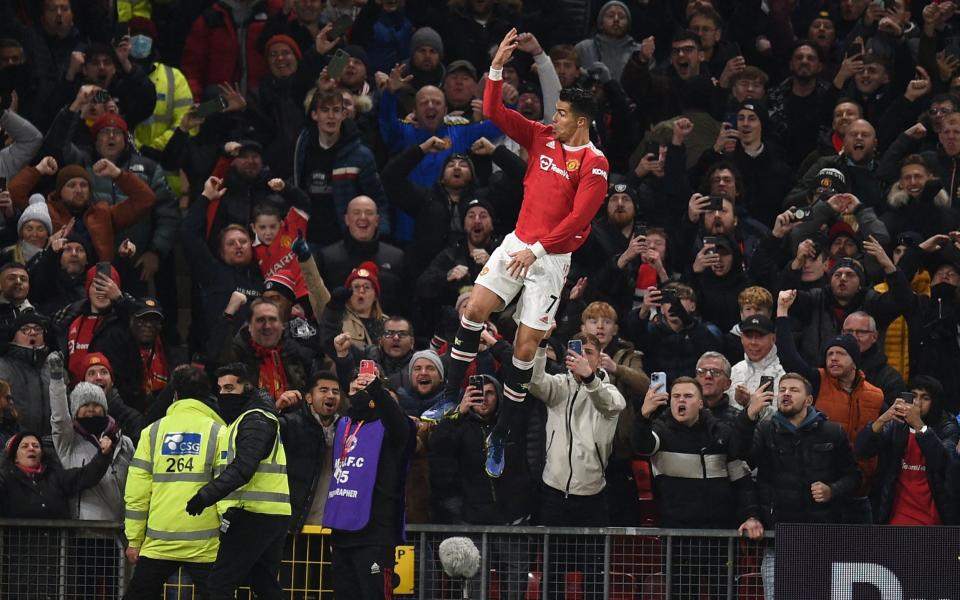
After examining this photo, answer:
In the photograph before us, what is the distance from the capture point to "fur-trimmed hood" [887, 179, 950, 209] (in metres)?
17.5

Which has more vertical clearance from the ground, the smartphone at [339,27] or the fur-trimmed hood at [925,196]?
the smartphone at [339,27]

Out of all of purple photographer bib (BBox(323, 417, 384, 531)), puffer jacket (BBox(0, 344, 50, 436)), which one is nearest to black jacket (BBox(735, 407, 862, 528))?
purple photographer bib (BBox(323, 417, 384, 531))

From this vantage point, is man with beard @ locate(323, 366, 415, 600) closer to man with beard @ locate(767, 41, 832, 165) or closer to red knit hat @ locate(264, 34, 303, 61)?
red knit hat @ locate(264, 34, 303, 61)

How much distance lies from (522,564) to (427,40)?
7.45 meters

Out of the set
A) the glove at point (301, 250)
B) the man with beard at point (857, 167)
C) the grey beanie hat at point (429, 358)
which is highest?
the man with beard at point (857, 167)

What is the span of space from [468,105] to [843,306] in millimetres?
4758

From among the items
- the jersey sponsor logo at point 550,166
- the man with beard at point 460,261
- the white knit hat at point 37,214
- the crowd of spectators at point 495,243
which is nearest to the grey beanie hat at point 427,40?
the crowd of spectators at point 495,243

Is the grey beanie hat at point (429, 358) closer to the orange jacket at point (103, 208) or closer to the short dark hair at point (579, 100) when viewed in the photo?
the short dark hair at point (579, 100)

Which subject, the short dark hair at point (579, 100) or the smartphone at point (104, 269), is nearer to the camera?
the short dark hair at point (579, 100)

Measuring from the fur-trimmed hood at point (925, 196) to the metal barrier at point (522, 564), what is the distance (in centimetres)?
504

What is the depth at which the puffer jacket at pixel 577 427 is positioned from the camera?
14.4 m

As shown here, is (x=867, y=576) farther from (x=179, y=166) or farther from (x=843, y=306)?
(x=179, y=166)

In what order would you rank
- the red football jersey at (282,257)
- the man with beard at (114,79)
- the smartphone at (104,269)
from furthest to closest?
the man with beard at (114,79), the red football jersey at (282,257), the smartphone at (104,269)

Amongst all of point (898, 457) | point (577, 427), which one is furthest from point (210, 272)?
point (898, 457)
